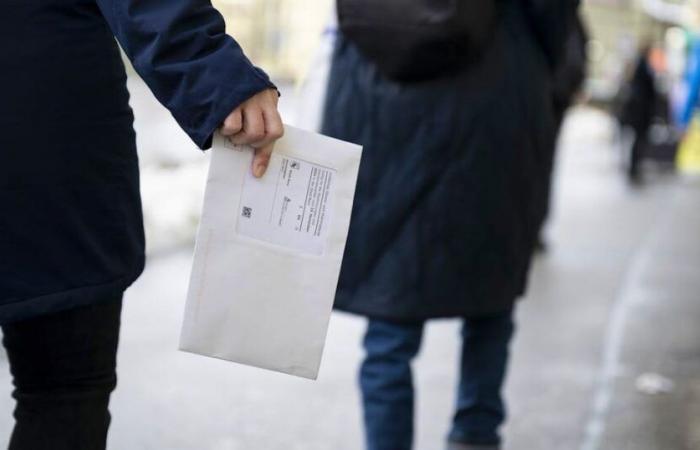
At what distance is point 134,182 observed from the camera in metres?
2.10

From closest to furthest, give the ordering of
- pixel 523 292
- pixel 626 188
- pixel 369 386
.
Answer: pixel 369 386, pixel 523 292, pixel 626 188

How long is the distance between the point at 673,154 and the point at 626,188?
3279 mm

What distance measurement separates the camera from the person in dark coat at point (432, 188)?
2.89m

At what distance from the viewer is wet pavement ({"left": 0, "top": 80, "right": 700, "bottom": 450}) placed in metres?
3.82

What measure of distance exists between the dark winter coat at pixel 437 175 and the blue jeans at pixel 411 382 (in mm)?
101

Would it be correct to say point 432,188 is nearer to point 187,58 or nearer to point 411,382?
point 411,382

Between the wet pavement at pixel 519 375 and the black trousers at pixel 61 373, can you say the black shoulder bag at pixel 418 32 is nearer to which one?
the black trousers at pixel 61 373

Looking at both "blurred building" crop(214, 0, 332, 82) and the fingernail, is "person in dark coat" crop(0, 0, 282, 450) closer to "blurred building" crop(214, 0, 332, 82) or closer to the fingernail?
the fingernail

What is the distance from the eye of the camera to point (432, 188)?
2.91 meters

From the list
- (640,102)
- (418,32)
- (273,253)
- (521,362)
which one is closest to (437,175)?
(418,32)

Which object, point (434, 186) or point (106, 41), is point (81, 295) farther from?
point (434, 186)

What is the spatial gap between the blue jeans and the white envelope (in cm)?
87

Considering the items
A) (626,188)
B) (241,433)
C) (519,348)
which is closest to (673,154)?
(626,188)

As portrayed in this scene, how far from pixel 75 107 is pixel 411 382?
1.38 m
